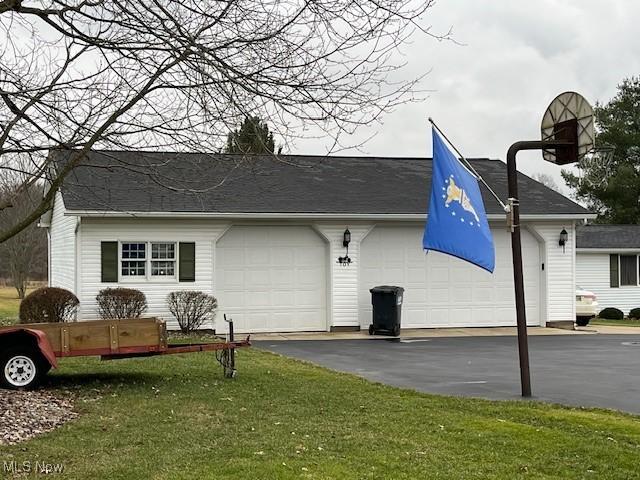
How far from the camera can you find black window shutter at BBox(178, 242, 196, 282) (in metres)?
19.5

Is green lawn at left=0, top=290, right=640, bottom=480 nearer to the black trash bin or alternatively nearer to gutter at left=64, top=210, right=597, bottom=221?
gutter at left=64, top=210, right=597, bottom=221

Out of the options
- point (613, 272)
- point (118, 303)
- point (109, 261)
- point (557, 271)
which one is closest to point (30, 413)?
point (118, 303)

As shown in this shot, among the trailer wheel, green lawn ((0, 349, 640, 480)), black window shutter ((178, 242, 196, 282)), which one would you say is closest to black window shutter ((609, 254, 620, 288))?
black window shutter ((178, 242, 196, 282))

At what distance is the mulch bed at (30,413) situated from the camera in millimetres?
7824

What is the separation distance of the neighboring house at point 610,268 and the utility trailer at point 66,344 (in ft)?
73.0

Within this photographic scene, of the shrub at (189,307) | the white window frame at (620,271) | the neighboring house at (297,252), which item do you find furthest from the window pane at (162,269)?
the white window frame at (620,271)

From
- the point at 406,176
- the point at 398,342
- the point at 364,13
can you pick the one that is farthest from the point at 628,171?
the point at 364,13

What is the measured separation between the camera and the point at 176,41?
6699mm

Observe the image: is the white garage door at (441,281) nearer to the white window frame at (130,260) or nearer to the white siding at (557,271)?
the white siding at (557,271)

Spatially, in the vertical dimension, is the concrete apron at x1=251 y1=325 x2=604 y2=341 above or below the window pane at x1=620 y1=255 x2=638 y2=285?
below

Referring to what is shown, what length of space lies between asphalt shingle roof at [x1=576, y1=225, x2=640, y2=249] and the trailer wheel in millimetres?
23227

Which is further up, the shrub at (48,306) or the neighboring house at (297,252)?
the neighboring house at (297,252)

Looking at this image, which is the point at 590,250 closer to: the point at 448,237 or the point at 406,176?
the point at 406,176

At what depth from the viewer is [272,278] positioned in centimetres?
2019
